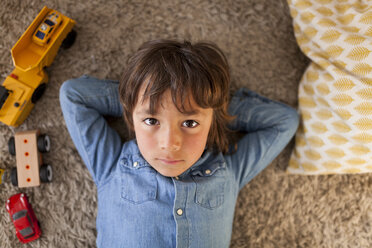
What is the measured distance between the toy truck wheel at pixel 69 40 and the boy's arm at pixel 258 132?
0.60 meters

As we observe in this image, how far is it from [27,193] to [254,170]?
A: 0.79m

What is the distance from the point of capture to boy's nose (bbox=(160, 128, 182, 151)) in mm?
762

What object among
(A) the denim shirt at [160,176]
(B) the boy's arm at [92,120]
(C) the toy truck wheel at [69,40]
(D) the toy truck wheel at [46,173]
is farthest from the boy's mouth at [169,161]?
(C) the toy truck wheel at [69,40]

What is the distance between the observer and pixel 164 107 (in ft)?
2.52

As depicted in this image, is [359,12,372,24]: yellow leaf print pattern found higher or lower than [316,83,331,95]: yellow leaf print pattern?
higher

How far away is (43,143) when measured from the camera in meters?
1.02

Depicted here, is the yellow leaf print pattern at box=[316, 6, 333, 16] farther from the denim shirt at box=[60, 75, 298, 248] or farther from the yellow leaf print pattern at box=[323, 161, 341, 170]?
the yellow leaf print pattern at box=[323, 161, 341, 170]

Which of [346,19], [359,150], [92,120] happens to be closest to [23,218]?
[92,120]

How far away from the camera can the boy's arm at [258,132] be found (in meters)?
1.03

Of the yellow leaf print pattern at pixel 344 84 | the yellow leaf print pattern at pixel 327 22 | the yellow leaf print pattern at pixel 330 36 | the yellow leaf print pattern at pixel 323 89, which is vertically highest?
the yellow leaf print pattern at pixel 327 22

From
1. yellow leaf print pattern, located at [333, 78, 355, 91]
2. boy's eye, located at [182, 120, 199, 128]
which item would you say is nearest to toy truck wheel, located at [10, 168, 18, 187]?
boy's eye, located at [182, 120, 199, 128]

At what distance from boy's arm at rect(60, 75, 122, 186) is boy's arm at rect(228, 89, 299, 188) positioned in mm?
398

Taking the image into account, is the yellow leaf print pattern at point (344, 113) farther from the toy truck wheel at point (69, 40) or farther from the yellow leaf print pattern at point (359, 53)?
the toy truck wheel at point (69, 40)

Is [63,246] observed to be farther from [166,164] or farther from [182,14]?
[182,14]
